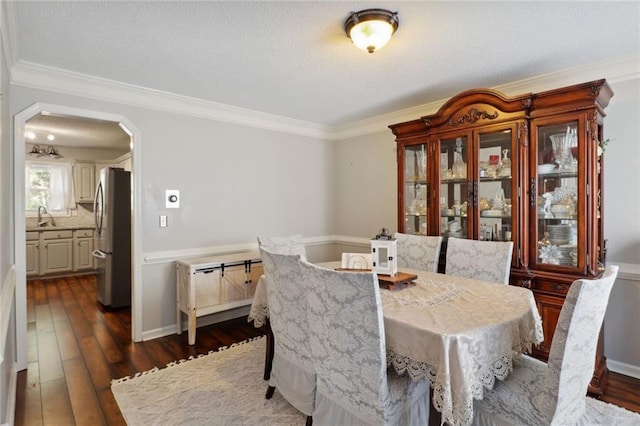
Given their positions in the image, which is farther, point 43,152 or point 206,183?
point 43,152

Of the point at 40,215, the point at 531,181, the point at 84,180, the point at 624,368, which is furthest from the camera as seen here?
the point at 84,180

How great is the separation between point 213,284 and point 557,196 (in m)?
3.14

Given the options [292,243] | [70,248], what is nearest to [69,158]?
[70,248]

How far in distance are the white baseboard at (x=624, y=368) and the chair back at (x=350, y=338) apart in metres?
2.38

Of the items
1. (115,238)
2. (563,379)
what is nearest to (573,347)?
(563,379)

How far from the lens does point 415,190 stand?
3631mm

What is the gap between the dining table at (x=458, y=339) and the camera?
1.37 m

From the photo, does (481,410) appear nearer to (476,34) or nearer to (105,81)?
(476,34)

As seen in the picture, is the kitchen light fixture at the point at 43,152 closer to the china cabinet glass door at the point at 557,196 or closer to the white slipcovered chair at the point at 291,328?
the white slipcovered chair at the point at 291,328

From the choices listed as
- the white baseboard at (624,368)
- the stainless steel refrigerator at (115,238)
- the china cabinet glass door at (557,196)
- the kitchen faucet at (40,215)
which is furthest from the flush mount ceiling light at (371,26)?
the kitchen faucet at (40,215)

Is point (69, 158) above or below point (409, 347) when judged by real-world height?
above

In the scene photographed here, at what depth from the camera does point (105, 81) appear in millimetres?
3021

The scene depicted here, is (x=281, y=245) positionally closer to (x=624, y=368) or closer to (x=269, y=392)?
(x=269, y=392)

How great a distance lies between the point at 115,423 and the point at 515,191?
10.8 feet
